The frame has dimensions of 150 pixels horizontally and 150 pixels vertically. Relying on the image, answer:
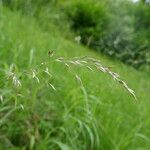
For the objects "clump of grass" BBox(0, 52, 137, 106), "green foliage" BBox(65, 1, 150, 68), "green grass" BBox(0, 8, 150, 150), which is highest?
"clump of grass" BBox(0, 52, 137, 106)

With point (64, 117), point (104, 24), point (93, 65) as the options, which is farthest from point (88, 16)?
point (93, 65)

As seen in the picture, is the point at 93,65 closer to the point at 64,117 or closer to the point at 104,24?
the point at 64,117

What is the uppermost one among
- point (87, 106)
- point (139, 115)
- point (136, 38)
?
point (87, 106)

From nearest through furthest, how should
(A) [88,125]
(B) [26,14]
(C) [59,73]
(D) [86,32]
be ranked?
(A) [88,125] < (C) [59,73] < (B) [26,14] < (D) [86,32]

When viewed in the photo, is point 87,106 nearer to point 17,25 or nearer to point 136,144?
point 136,144

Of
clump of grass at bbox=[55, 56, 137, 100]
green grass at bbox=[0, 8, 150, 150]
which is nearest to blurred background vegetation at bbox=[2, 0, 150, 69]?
green grass at bbox=[0, 8, 150, 150]

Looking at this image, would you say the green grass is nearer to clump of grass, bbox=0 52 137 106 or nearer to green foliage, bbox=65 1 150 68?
clump of grass, bbox=0 52 137 106

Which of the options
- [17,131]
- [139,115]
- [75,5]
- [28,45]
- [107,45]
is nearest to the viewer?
[17,131]

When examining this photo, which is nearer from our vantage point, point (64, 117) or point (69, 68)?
point (69, 68)

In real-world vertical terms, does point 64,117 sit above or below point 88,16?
above

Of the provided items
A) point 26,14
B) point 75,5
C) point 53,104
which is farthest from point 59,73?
point 75,5

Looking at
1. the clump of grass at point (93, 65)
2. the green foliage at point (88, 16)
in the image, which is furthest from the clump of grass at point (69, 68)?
the green foliage at point (88, 16)
